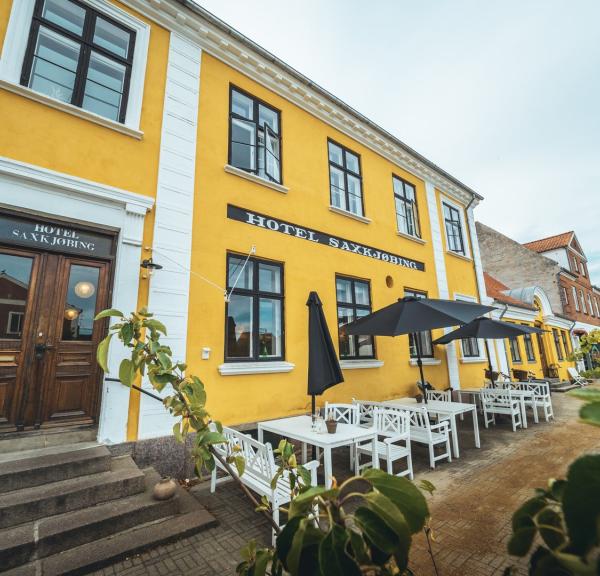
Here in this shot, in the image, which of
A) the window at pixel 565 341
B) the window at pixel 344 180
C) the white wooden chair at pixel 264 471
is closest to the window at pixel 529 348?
the window at pixel 565 341

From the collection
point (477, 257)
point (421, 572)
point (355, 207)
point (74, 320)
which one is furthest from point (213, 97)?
point (477, 257)

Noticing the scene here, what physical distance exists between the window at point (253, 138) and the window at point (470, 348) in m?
8.28

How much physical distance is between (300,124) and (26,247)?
6.11 meters

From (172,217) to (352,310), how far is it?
4461 millimetres

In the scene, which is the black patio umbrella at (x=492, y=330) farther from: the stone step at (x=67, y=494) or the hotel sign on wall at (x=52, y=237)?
the hotel sign on wall at (x=52, y=237)

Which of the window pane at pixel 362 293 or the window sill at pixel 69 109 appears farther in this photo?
the window pane at pixel 362 293

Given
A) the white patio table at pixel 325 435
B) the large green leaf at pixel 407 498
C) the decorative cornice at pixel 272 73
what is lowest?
the white patio table at pixel 325 435

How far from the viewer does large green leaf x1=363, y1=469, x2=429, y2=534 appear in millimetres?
800

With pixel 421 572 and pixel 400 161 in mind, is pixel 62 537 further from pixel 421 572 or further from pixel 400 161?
pixel 400 161

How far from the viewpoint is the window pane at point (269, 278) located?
6551 mm

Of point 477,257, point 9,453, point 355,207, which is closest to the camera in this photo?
point 9,453

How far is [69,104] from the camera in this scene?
4.90 metres

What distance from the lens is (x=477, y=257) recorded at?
12.9m

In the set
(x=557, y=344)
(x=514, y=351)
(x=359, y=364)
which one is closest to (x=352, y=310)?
(x=359, y=364)
